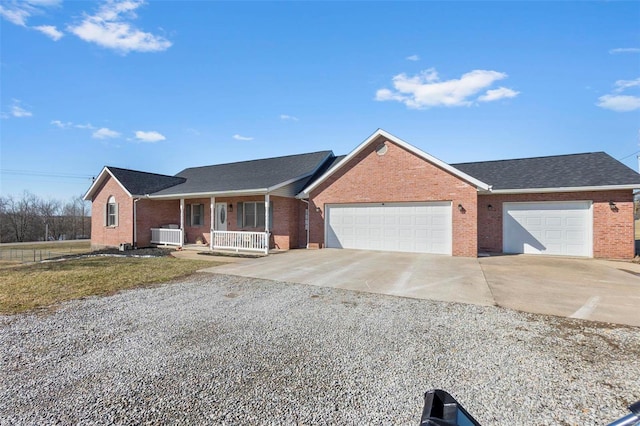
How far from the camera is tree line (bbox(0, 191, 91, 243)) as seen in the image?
37825 mm

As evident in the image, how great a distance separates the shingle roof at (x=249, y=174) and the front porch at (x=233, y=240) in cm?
232

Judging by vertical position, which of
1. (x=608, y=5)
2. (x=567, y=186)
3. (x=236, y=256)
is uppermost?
(x=608, y=5)

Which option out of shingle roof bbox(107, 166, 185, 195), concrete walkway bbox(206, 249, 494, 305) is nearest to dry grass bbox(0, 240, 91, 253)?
shingle roof bbox(107, 166, 185, 195)

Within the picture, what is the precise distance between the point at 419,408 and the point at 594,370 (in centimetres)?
237

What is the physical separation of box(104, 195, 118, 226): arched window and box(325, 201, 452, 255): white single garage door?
46.0ft

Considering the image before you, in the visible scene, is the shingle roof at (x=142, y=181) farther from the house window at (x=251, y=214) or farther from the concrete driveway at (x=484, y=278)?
the concrete driveway at (x=484, y=278)

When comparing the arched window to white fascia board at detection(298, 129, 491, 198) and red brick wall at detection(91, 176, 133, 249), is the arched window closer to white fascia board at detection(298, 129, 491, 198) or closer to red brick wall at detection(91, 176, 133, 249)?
red brick wall at detection(91, 176, 133, 249)

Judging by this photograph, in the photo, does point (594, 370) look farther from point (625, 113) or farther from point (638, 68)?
point (625, 113)

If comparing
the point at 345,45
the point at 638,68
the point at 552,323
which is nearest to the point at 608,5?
the point at 638,68

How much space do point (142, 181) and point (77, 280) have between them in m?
12.6

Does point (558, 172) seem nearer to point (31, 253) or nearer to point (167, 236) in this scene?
point (167, 236)

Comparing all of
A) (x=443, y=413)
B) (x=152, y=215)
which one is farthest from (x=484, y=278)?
(x=152, y=215)

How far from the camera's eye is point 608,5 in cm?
883

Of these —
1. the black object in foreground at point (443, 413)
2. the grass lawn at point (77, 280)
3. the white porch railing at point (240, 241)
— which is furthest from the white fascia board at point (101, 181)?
the black object in foreground at point (443, 413)
